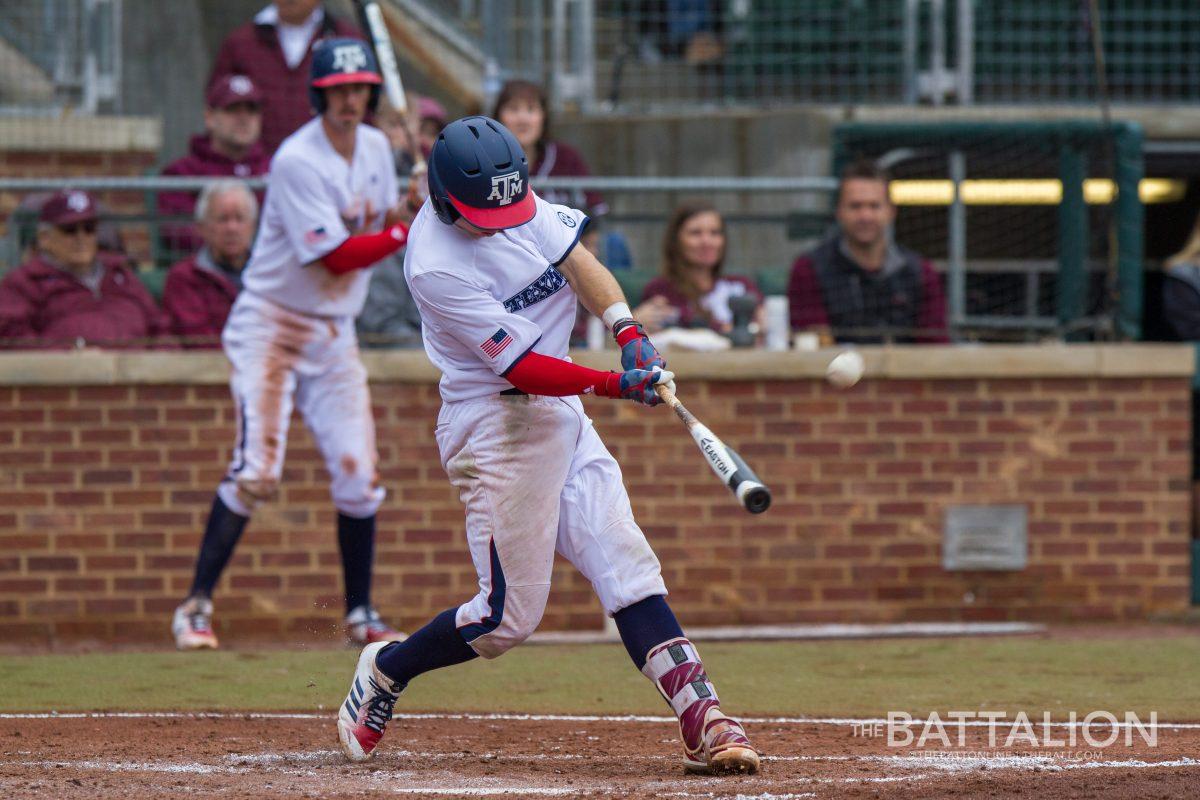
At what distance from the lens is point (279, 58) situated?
9242 mm

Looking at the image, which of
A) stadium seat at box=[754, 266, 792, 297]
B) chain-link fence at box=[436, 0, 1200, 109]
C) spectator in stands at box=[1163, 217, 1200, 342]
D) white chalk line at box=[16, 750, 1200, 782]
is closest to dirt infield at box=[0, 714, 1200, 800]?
white chalk line at box=[16, 750, 1200, 782]

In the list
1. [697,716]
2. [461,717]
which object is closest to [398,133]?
[461,717]

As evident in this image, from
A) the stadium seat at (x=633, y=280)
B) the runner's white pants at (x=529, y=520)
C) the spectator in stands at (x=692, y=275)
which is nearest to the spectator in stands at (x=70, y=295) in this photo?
the stadium seat at (x=633, y=280)

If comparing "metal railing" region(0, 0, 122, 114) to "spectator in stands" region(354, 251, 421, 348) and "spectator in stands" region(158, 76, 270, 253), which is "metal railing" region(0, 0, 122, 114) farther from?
"spectator in stands" region(354, 251, 421, 348)

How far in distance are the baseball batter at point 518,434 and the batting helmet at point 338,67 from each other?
2.25m

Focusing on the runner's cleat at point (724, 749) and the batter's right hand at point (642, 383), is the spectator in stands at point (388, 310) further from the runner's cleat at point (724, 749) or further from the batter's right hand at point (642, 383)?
the runner's cleat at point (724, 749)

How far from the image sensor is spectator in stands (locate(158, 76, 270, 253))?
8.66 meters

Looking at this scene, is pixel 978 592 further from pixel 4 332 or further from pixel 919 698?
pixel 4 332

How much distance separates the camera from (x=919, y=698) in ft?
20.3

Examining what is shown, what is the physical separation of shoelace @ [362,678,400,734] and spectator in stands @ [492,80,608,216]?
3658 mm

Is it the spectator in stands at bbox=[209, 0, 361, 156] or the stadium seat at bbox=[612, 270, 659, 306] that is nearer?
the stadium seat at bbox=[612, 270, 659, 306]

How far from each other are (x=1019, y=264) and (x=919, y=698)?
330 centimetres

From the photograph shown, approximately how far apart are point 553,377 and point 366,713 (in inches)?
44.6

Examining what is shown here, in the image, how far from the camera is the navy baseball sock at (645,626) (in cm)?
484
